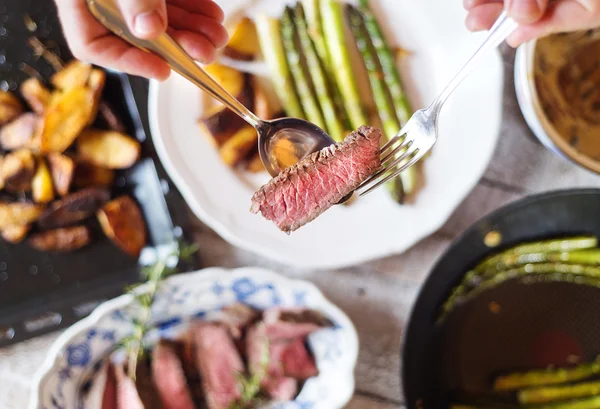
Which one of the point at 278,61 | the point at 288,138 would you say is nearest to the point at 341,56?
the point at 278,61

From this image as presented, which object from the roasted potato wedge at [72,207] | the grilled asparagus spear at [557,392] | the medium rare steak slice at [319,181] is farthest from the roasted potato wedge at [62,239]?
the grilled asparagus spear at [557,392]

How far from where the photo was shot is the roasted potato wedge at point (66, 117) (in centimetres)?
145

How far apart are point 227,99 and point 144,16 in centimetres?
21

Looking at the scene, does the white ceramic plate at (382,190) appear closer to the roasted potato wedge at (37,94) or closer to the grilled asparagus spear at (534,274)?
the grilled asparagus spear at (534,274)

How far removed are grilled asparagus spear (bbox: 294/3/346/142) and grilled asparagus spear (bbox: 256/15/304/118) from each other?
0.20ft

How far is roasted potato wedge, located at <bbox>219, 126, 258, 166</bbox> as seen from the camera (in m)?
1.49

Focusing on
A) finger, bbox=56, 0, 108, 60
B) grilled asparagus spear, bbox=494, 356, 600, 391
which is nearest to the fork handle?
finger, bbox=56, 0, 108, 60

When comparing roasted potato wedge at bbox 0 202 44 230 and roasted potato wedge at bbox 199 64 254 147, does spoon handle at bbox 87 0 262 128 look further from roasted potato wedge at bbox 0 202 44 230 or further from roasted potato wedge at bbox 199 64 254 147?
roasted potato wedge at bbox 0 202 44 230

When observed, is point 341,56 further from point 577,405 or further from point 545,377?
point 577,405

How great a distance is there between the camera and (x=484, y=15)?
141 cm

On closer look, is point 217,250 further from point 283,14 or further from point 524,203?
point 524,203

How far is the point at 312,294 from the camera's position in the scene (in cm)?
146

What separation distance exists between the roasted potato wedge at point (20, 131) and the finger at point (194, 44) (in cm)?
47

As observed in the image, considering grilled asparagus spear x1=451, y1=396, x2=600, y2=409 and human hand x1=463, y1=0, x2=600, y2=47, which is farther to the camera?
grilled asparagus spear x1=451, y1=396, x2=600, y2=409
